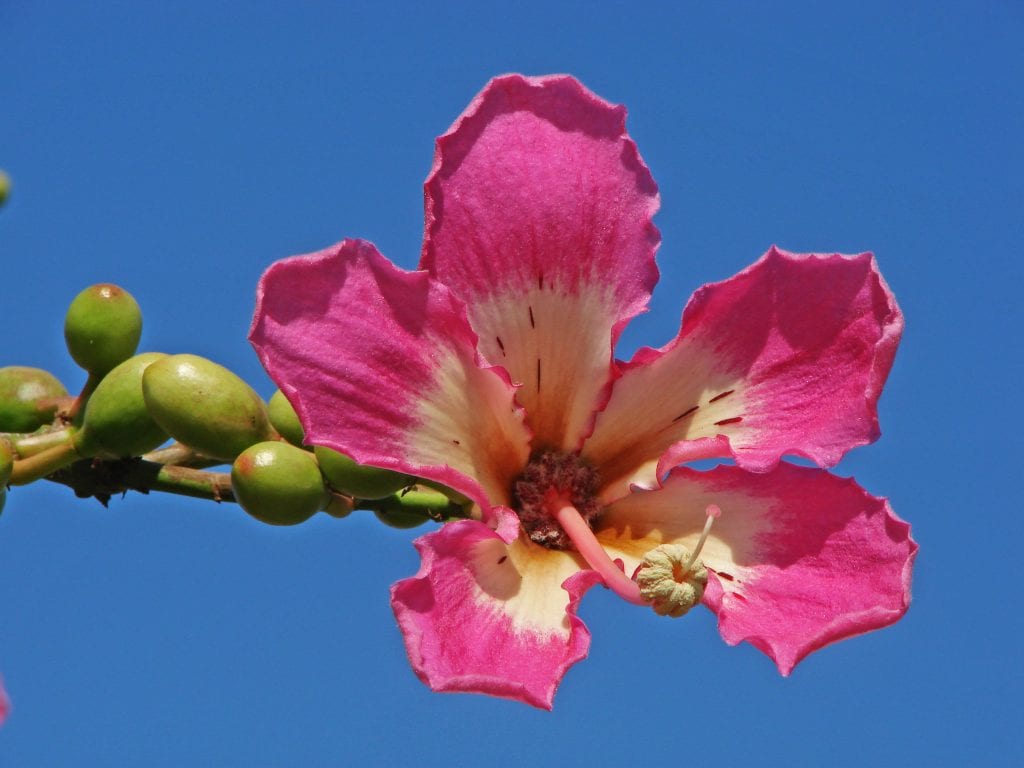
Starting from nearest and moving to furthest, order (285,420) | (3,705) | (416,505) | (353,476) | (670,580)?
→ 1. (3,705)
2. (670,580)
3. (353,476)
4. (285,420)
5. (416,505)

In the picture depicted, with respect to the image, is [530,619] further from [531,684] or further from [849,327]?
[849,327]

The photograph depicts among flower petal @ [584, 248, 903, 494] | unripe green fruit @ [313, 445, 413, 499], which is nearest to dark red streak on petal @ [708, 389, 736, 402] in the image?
flower petal @ [584, 248, 903, 494]

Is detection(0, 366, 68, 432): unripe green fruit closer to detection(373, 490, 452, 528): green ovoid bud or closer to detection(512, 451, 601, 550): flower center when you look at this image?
detection(373, 490, 452, 528): green ovoid bud

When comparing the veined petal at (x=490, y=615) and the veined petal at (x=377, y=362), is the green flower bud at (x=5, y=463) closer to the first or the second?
the veined petal at (x=377, y=362)

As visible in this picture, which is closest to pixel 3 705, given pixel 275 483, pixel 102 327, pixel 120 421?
pixel 275 483

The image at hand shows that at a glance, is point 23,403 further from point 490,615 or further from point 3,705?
point 3,705

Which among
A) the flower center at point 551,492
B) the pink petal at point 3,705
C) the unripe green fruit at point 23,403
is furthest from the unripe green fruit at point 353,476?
the pink petal at point 3,705
